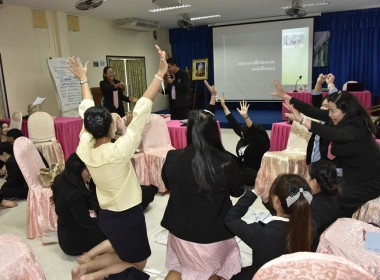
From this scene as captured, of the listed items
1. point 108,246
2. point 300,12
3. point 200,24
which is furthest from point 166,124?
point 200,24

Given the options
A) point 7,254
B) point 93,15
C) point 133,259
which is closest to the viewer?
point 7,254

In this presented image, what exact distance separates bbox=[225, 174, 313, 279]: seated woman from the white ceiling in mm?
5507

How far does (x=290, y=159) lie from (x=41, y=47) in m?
5.50

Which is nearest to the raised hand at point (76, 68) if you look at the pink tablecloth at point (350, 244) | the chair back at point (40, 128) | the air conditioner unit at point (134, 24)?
the pink tablecloth at point (350, 244)

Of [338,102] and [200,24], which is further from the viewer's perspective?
[200,24]

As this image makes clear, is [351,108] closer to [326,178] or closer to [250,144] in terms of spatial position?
[326,178]

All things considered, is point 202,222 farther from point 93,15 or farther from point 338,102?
point 93,15

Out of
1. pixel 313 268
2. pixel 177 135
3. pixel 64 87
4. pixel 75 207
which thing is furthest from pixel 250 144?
pixel 64 87

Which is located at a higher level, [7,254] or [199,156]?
[199,156]

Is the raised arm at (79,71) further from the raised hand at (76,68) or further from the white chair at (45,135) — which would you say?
the white chair at (45,135)

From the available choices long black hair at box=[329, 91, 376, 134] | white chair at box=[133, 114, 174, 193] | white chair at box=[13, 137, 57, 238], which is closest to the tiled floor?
white chair at box=[13, 137, 57, 238]

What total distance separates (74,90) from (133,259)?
540 cm

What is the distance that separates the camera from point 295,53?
8484 mm

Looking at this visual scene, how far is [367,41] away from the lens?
8008 mm
